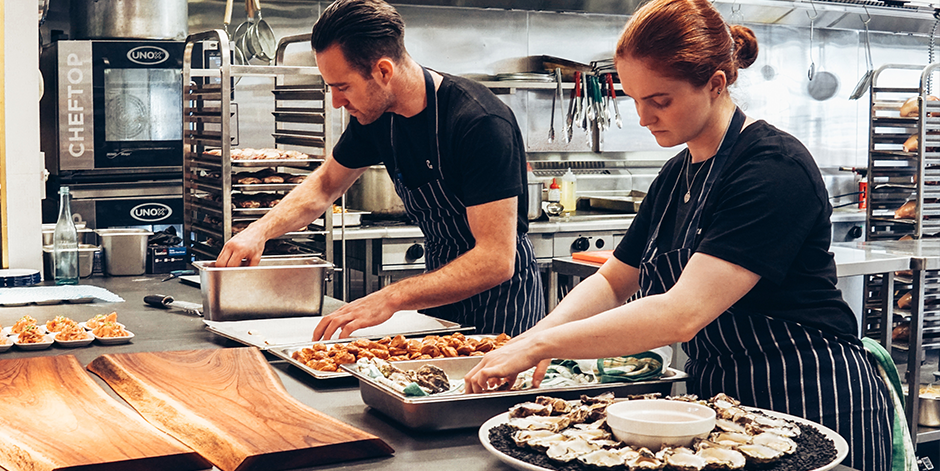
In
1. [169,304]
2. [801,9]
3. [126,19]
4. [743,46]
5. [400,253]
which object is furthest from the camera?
[801,9]

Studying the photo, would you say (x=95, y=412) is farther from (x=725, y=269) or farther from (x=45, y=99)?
(x=45, y=99)

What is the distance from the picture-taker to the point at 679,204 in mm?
1812

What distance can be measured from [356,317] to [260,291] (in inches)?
18.4

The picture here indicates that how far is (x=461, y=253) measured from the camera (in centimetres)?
252

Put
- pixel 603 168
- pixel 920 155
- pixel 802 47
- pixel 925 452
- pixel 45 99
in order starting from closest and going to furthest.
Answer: pixel 925 452 < pixel 45 99 < pixel 920 155 < pixel 603 168 < pixel 802 47

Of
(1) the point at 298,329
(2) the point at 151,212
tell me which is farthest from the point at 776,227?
(2) the point at 151,212

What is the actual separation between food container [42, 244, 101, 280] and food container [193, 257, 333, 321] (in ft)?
3.37

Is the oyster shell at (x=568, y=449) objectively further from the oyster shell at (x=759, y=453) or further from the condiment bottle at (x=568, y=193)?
the condiment bottle at (x=568, y=193)

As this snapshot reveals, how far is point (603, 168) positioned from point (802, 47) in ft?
6.68

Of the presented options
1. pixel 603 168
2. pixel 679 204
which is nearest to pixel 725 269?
pixel 679 204

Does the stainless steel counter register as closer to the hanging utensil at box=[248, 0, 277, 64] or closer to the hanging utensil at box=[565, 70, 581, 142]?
the hanging utensil at box=[248, 0, 277, 64]

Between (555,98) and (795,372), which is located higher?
(555,98)

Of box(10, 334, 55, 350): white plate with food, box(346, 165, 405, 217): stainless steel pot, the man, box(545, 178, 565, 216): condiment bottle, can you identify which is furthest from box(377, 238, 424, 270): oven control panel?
box(10, 334, 55, 350): white plate with food

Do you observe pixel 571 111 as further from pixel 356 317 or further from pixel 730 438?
pixel 730 438
